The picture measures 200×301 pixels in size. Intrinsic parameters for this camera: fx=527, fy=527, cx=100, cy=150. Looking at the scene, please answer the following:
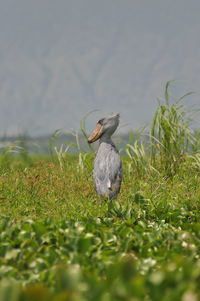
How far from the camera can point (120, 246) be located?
4.21 metres

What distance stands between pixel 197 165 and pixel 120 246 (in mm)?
5104

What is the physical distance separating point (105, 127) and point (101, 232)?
2150mm

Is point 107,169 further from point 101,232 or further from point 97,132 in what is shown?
point 101,232

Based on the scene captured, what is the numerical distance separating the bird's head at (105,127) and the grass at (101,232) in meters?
0.82

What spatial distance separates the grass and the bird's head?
2.69ft

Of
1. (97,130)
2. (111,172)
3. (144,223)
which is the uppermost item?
(97,130)

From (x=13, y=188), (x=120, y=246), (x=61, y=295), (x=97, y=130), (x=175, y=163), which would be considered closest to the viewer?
(x=61, y=295)

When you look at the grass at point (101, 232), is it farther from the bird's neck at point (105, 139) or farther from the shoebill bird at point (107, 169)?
the bird's neck at point (105, 139)

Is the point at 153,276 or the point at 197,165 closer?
the point at 153,276

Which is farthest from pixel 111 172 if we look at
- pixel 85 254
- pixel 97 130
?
pixel 85 254

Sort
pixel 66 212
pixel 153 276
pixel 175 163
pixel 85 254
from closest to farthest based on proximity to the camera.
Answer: pixel 153 276 < pixel 85 254 < pixel 66 212 < pixel 175 163

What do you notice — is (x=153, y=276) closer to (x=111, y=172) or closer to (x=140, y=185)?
(x=111, y=172)

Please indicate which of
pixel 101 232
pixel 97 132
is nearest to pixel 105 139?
pixel 97 132

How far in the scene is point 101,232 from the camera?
178 inches
